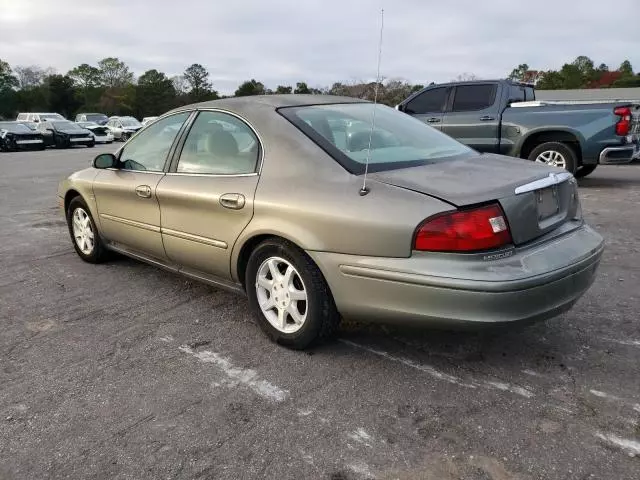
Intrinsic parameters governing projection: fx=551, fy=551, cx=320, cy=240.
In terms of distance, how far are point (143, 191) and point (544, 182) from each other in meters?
2.78

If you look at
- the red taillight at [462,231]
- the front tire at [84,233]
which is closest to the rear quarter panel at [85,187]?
the front tire at [84,233]

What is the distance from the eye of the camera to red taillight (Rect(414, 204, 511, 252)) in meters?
2.58

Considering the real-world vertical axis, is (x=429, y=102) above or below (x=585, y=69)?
below

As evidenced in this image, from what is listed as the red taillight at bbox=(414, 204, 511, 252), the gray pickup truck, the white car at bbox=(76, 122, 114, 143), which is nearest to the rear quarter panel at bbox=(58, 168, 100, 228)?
the red taillight at bbox=(414, 204, 511, 252)

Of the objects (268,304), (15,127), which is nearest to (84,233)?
(268,304)

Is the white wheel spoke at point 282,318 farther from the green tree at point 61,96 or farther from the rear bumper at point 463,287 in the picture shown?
the green tree at point 61,96

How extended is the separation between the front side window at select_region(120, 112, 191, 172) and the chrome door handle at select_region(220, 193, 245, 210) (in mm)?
904

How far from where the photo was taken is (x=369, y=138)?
3393 millimetres

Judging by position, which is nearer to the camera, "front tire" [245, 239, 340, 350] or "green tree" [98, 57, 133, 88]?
"front tire" [245, 239, 340, 350]

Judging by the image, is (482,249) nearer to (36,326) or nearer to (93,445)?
(93,445)

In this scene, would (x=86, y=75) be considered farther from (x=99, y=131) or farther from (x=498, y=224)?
(x=498, y=224)

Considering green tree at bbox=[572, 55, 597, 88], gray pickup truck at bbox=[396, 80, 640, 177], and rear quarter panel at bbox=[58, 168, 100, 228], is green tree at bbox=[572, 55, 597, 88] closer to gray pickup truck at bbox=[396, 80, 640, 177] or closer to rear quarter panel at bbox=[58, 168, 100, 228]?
gray pickup truck at bbox=[396, 80, 640, 177]

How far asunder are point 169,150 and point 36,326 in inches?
60.2

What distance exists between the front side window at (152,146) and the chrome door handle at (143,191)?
0.48 feet
